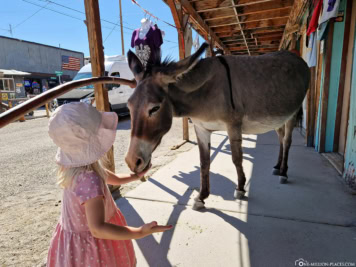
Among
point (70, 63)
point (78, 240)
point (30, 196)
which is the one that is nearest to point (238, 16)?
point (30, 196)

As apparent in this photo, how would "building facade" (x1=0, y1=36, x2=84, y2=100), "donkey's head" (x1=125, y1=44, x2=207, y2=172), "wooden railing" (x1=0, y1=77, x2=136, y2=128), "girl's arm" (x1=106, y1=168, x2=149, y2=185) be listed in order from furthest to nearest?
"building facade" (x1=0, y1=36, x2=84, y2=100), "donkey's head" (x1=125, y1=44, x2=207, y2=172), "girl's arm" (x1=106, y1=168, x2=149, y2=185), "wooden railing" (x1=0, y1=77, x2=136, y2=128)

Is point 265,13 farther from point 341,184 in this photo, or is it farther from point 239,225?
point 239,225

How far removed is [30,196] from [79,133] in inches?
110

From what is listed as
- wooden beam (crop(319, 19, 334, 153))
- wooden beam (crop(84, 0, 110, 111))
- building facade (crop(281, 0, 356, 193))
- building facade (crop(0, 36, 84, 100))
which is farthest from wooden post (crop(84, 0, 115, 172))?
building facade (crop(0, 36, 84, 100))

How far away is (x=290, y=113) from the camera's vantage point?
9.57ft

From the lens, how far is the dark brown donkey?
177cm

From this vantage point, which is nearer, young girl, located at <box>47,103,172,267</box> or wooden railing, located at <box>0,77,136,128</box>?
wooden railing, located at <box>0,77,136,128</box>

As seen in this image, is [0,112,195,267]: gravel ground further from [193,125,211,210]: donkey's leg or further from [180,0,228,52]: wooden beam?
[180,0,228,52]: wooden beam

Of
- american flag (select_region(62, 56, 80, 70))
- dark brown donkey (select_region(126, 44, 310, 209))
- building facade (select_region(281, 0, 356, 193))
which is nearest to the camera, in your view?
dark brown donkey (select_region(126, 44, 310, 209))

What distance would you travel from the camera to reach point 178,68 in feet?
6.14

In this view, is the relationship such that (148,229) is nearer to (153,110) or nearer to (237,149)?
(153,110)

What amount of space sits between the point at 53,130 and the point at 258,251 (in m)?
1.77

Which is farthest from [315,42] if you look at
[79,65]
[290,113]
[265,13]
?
[79,65]

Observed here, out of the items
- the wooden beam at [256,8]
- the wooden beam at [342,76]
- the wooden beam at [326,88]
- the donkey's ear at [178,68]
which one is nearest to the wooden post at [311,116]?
the wooden beam at [326,88]
